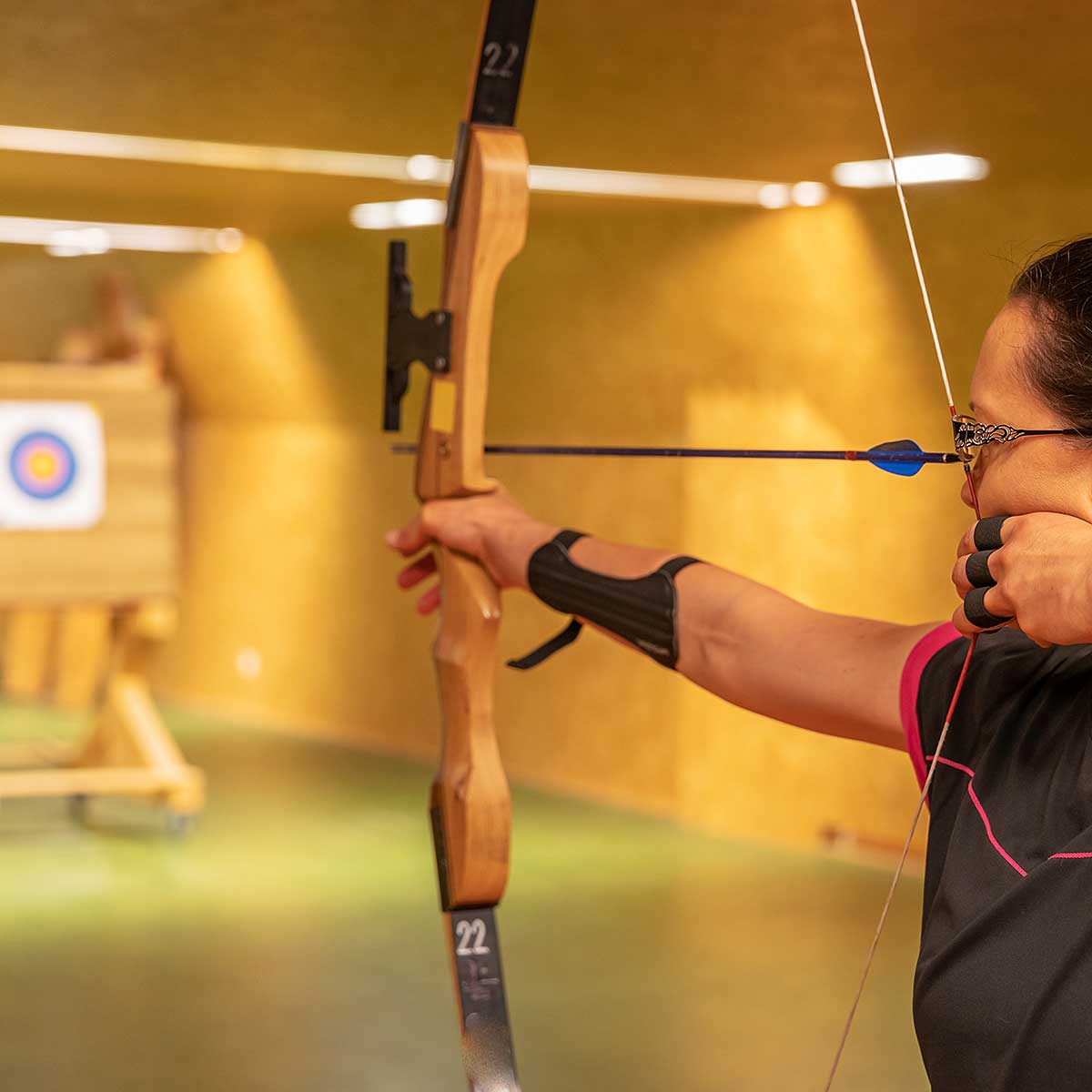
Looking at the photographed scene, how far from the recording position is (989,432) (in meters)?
0.95

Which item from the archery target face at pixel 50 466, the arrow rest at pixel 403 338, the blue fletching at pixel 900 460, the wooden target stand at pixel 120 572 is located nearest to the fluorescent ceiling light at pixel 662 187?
the wooden target stand at pixel 120 572

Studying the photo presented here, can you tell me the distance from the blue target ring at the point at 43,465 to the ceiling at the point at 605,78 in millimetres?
769

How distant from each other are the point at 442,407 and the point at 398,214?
3.00m

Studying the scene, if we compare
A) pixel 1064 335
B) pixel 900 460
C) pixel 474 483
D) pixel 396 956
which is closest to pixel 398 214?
pixel 396 956

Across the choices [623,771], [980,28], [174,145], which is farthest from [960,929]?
[623,771]

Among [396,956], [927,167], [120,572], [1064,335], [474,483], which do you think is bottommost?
[396,956]

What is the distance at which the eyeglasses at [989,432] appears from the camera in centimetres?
93

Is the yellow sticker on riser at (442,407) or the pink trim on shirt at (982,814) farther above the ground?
the yellow sticker on riser at (442,407)

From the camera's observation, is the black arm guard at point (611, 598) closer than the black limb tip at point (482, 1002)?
Yes

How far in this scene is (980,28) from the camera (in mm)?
2332

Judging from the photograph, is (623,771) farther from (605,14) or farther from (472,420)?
(472,420)

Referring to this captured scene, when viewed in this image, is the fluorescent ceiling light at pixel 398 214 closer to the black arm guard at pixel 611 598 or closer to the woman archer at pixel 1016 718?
the black arm guard at pixel 611 598

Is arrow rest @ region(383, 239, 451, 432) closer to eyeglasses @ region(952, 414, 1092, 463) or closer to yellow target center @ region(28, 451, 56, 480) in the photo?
eyeglasses @ region(952, 414, 1092, 463)

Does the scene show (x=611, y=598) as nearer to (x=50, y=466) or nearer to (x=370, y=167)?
(x=370, y=167)
